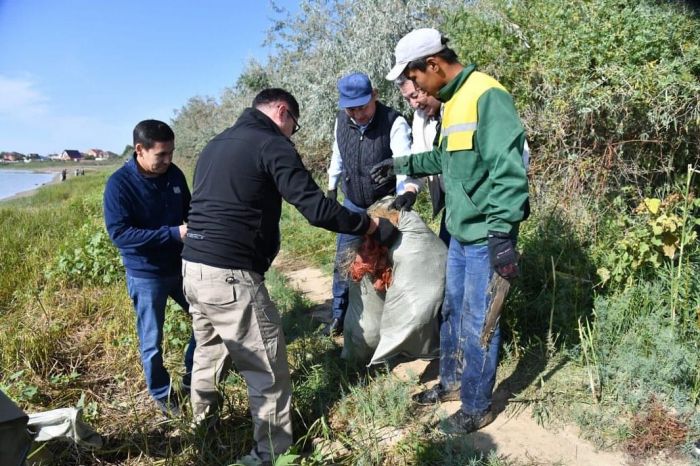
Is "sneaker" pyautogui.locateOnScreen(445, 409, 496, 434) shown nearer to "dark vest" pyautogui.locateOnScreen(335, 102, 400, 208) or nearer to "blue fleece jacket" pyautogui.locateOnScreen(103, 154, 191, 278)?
"dark vest" pyautogui.locateOnScreen(335, 102, 400, 208)

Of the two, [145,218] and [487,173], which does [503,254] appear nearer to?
[487,173]

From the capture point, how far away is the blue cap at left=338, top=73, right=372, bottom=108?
10.00ft

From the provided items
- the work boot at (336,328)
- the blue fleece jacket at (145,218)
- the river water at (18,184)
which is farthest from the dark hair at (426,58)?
the river water at (18,184)

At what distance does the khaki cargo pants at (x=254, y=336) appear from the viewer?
2.26 metres

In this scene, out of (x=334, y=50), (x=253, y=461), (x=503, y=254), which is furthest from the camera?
(x=334, y=50)

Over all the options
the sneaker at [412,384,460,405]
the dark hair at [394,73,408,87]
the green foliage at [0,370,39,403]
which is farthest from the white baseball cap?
the green foliage at [0,370,39,403]

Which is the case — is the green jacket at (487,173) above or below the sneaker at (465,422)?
above

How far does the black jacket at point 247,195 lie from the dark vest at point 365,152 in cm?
101

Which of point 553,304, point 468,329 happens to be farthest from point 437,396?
point 553,304

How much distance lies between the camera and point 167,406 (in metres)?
2.79

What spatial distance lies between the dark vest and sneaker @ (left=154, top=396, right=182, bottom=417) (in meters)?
Answer: 1.73

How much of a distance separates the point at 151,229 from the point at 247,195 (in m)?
0.81

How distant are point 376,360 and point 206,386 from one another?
920mm

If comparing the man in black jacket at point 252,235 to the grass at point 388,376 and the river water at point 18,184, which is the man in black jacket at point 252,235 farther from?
the river water at point 18,184
